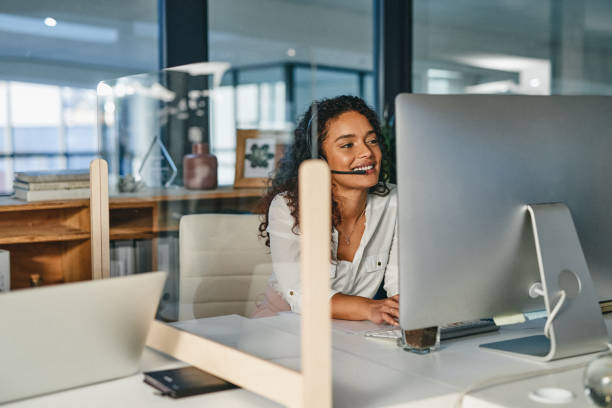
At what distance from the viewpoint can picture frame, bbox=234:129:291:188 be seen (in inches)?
50.9

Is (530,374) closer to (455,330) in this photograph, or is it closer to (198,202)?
(455,330)

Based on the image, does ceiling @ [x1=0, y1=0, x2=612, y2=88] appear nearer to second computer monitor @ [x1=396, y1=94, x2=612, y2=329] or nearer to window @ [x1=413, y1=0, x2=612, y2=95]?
window @ [x1=413, y1=0, x2=612, y2=95]

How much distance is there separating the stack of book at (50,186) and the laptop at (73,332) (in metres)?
1.76

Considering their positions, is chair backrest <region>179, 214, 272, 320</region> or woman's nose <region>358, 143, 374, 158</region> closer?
chair backrest <region>179, 214, 272, 320</region>

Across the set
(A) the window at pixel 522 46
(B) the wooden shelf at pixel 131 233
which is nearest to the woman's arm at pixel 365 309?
(B) the wooden shelf at pixel 131 233

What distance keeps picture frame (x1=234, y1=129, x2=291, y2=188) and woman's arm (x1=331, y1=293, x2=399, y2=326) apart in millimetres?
497

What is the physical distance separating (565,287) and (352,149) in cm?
65

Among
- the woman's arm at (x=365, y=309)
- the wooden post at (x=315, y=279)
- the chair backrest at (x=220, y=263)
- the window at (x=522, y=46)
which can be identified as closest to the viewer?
the wooden post at (x=315, y=279)

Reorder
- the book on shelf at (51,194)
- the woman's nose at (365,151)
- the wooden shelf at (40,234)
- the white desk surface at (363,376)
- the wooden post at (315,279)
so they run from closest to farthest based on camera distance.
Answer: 1. the wooden post at (315,279)
2. the white desk surface at (363,376)
3. the woman's nose at (365,151)
4. the wooden shelf at (40,234)
5. the book on shelf at (51,194)

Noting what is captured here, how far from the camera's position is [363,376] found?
4.23 ft

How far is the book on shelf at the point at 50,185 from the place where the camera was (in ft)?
9.30

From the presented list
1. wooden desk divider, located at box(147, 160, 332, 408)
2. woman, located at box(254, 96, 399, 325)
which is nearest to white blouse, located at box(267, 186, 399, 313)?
woman, located at box(254, 96, 399, 325)

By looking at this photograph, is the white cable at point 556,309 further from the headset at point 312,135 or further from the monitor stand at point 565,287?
the headset at point 312,135

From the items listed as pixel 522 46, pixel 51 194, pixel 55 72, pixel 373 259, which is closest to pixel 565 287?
pixel 373 259
